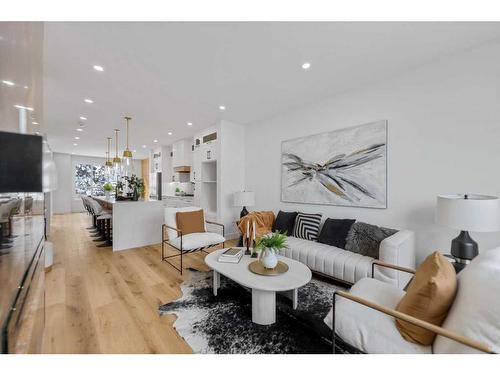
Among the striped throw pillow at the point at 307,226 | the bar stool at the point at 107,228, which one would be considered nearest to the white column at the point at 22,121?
the striped throw pillow at the point at 307,226

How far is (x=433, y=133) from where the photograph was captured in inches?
93.4

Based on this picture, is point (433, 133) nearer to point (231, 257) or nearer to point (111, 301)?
point (231, 257)

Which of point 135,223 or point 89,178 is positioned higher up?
point 89,178

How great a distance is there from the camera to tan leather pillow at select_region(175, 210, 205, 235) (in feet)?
10.5

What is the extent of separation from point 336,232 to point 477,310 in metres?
1.83

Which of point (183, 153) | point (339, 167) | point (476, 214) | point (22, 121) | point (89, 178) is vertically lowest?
point (476, 214)

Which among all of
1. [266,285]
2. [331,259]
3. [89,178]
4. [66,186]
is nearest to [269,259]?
[266,285]

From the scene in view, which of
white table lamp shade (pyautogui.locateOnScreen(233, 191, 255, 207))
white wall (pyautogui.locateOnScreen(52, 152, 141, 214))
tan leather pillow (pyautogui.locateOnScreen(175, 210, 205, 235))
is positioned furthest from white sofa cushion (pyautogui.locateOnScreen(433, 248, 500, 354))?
white wall (pyautogui.locateOnScreen(52, 152, 141, 214))

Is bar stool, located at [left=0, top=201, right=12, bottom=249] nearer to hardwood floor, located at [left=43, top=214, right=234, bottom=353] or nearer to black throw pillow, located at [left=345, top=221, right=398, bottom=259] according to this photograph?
hardwood floor, located at [left=43, top=214, right=234, bottom=353]

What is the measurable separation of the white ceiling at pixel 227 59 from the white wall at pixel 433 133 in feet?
0.68

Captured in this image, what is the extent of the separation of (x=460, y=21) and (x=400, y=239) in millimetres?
1999

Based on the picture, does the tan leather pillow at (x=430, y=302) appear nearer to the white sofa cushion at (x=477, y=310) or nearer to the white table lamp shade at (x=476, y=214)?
the white sofa cushion at (x=477, y=310)

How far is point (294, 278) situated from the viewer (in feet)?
6.14
